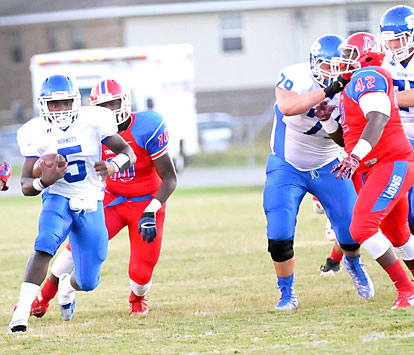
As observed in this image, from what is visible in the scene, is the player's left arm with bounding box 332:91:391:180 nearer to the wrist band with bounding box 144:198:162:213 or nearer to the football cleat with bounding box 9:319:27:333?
the wrist band with bounding box 144:198:162:213

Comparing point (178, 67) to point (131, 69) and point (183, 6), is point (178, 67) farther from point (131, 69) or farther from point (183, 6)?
point (183, 6)

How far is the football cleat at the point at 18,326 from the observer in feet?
17.9

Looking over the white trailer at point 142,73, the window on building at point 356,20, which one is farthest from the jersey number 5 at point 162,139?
the window on building at point 356,20

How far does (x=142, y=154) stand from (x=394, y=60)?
1934 mm


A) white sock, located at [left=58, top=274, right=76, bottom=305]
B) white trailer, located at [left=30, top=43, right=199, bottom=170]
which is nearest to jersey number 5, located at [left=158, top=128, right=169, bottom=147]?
white sock, located at [left=58, top=274, right=76, bottom=305]

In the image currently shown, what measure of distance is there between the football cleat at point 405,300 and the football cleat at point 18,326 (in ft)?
7.59

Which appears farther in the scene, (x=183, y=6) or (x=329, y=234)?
(x=183, y=6)

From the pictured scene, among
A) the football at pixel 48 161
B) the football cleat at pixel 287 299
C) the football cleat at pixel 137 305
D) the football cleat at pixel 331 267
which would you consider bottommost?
the football cleat at pixel 331 267

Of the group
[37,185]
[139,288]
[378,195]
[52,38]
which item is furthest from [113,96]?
[52,38]

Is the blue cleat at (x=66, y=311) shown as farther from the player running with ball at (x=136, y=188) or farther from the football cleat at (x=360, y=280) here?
the football cleat at (x=360, y=280)

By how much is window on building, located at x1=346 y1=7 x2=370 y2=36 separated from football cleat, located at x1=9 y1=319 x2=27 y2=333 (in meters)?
25.9

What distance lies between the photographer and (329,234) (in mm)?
7609

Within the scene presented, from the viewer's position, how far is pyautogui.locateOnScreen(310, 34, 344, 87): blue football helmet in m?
5.74

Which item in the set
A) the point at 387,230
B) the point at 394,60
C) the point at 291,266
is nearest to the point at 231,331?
the point at 291,266
